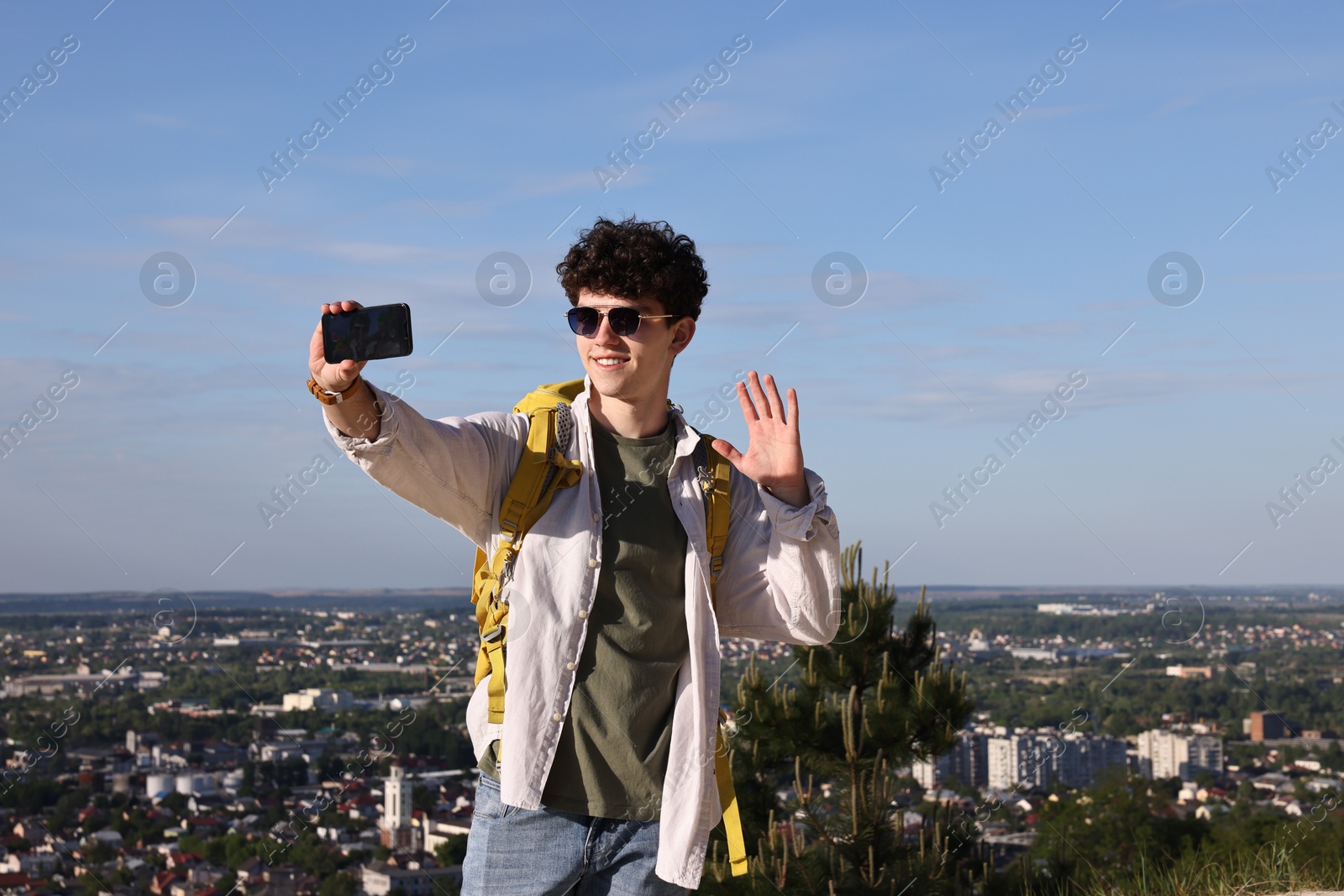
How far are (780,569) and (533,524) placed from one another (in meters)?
0.54

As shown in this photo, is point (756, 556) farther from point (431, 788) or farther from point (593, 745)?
point (431, 788)

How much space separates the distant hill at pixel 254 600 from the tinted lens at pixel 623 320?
11.0m

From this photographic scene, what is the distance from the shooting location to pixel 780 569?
2.42m

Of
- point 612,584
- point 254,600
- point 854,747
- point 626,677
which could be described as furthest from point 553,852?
point 254,600

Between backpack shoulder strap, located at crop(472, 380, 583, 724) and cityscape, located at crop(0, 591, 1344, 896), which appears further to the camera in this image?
cityscape, located at crop(0, 591, 1344, 896)

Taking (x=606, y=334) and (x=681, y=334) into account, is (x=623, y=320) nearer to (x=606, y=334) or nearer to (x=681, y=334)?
(x=606, y=334)

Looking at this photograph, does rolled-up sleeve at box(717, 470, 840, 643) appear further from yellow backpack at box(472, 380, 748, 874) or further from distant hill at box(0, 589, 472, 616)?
distant hill at box(0, 589, 472, 616)

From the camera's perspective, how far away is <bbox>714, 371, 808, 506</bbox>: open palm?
2.36 m

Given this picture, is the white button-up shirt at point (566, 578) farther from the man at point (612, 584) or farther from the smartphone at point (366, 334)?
the smartphone at point (366, 334)

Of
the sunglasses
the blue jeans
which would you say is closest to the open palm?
the sunglasses

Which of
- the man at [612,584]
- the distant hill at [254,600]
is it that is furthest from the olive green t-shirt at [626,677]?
the distant hill at [254,600]

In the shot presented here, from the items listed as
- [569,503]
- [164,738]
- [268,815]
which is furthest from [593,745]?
[164,738]

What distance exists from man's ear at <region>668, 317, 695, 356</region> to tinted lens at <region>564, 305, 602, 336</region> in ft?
0.62

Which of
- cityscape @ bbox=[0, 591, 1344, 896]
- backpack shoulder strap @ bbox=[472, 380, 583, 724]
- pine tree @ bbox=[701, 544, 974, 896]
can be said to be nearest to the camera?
backpack shoulder strap @ bbox=[472, 380, 583, 724]
